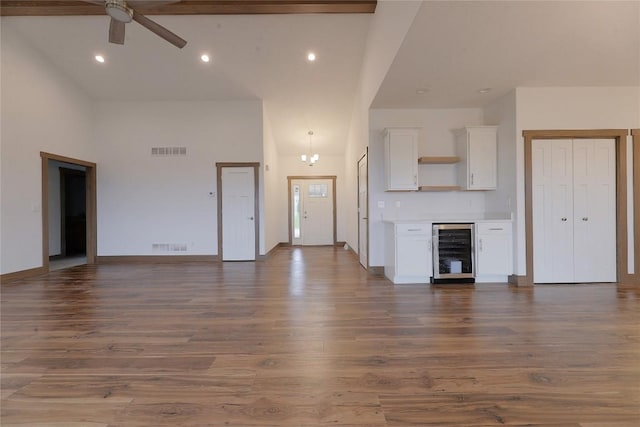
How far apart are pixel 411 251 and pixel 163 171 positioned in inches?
214

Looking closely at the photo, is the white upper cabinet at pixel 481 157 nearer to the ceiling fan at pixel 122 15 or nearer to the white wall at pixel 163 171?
the ceiling fan at pixel 122 15

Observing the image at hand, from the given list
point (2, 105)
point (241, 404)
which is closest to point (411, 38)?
point (241, 404)

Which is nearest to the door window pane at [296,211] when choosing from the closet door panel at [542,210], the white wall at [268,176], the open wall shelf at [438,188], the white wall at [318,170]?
the white wall at [318,170]

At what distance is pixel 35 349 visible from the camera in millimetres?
2451

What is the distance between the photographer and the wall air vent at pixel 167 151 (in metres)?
6.91

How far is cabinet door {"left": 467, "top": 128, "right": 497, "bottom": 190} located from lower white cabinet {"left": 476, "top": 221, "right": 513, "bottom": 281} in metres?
0.66

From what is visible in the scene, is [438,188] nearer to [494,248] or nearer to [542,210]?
[494,248]

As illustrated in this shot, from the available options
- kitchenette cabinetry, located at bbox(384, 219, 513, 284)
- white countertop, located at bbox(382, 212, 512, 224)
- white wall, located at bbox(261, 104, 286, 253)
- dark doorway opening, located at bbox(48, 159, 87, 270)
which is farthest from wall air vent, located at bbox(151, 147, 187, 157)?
kitchenette cabinetry, located at bbox(384, 219, 513, 284)

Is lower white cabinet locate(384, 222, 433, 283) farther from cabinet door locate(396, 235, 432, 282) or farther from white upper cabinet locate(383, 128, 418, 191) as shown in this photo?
white upper cabinet locate(383, 128, 418, 191)

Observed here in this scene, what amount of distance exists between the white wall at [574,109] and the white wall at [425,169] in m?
0.78

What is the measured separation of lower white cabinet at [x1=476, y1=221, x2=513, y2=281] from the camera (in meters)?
4.46

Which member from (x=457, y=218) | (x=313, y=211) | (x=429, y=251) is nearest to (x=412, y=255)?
(x=429, y=251)

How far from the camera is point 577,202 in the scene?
4426 mm

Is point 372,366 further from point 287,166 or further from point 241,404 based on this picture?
point 287,166
